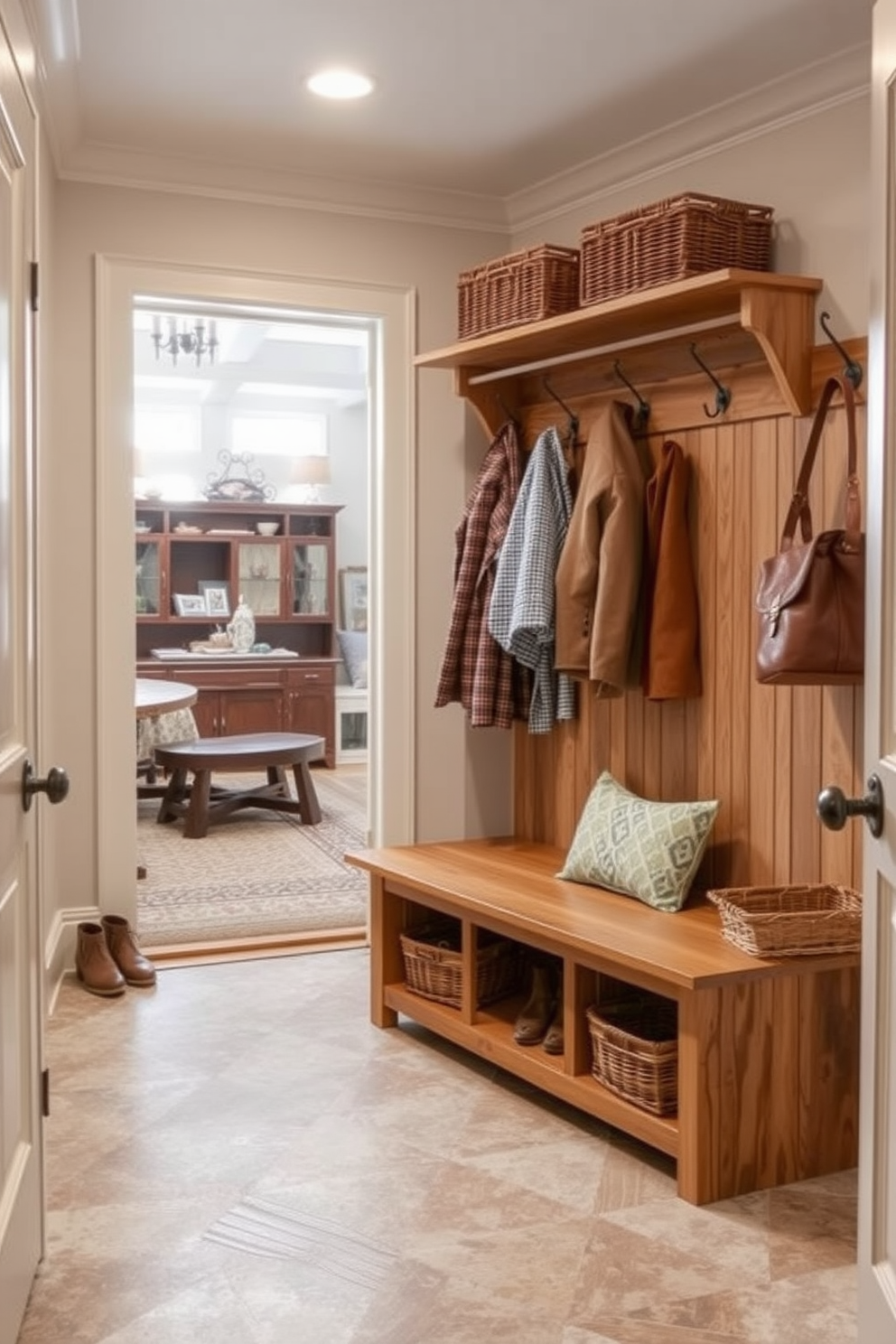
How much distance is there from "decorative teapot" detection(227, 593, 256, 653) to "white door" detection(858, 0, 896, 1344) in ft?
22.9

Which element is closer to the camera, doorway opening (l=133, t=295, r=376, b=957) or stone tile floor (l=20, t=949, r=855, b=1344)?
stone tile floor (l=20, t=949, r=855, b=1344)

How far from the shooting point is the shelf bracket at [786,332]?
121 inches

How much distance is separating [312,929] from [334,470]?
548cm

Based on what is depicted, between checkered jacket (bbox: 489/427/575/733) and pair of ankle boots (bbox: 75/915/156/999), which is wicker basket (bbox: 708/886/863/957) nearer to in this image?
checkered jacket (bbox: 489/427/575/733)

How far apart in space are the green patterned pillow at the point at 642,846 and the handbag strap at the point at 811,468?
724 mm

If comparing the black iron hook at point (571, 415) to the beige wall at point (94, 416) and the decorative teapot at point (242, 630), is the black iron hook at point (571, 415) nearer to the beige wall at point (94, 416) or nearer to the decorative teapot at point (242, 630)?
the beige wall at point (94, 416)

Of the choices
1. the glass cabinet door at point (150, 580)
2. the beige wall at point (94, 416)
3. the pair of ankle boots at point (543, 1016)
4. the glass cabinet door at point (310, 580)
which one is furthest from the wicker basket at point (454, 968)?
the glass cabinet door at point (310, 580)

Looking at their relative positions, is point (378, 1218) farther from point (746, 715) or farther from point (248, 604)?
point (248, 604)

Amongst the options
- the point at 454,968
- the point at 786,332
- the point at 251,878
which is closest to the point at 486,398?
the point at 786,332

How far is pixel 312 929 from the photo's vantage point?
476 centimetres

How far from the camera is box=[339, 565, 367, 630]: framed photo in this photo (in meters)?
9.37

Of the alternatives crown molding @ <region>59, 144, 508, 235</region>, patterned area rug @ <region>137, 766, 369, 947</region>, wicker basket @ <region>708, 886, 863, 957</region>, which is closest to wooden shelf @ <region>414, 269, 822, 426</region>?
crown molding @ <region>59, 144, 508, 235</region>

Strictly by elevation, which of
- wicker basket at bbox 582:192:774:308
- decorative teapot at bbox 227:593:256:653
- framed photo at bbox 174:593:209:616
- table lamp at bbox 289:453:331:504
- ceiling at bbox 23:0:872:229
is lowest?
decorative teapot at bbox 227:593:256:653

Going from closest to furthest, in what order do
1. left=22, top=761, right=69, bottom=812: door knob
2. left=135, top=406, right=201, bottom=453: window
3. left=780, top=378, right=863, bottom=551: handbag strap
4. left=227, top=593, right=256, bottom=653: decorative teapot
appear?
left=22, top=761, right=69, bottom=812: door knob → left=780, top=378, right=863, bottom=551: handbag strap → left=227, top=593, right=256, bottom=653: decorative teapot → left=135, top=406, right=201, bottom=453: window
